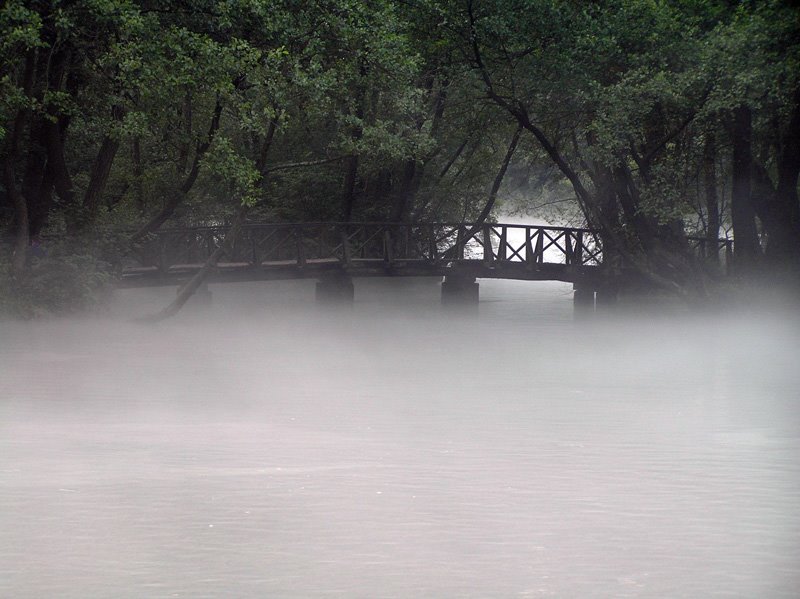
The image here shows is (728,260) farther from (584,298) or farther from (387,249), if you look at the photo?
(387,249)

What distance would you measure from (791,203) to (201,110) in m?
12.5

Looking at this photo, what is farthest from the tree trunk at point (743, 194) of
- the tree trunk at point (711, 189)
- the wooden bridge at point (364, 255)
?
the wooden bridge at point (364, 255)

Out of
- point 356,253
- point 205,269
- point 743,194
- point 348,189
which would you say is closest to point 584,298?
Result: point 356,253

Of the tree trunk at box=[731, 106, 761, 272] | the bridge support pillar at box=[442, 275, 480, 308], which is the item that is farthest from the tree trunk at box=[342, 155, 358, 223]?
the tree trunk at box=[731, 106, 761, 272]

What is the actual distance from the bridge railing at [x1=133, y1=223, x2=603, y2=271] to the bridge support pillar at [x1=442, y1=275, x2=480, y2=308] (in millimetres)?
570

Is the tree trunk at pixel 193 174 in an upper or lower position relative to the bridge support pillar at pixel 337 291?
upper

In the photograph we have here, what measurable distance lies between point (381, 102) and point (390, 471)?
16362mm

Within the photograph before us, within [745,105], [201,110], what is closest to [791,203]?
[745,105]

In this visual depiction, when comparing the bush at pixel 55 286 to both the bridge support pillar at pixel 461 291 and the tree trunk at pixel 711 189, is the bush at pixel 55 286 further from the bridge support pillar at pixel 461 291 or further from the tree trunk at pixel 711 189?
the tree trunk at pixel 711 189

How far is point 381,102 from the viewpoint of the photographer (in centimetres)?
2509

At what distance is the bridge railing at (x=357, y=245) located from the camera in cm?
2933

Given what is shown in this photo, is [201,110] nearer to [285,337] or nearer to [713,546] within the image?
[285,337]

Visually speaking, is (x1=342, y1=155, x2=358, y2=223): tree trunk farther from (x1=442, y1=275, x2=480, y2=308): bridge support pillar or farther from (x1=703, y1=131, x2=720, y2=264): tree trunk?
(x1=703, y1=131, x2=720, y2=264): tree trunk

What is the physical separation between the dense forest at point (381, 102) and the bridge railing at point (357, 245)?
1406 mm
